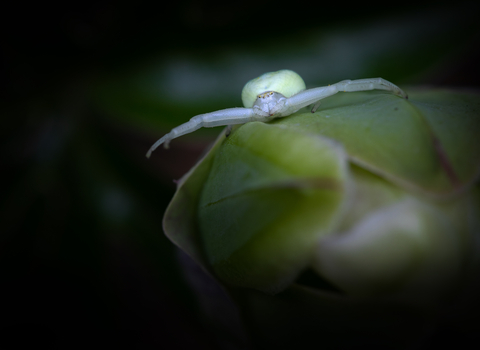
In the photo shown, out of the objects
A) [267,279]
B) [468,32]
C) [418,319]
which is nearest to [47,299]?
[267,279]

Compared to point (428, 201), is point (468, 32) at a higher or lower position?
higher

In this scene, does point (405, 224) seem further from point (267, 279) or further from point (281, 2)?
point (281, 2)

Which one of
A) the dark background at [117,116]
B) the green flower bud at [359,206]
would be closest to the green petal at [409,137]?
the green flower bud at [359,206]

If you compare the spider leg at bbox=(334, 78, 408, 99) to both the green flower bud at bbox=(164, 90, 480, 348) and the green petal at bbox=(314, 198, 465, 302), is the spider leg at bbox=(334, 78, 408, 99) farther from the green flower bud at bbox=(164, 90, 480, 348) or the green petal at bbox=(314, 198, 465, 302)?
the green petal at bbox=(314, 198, 465, 302)

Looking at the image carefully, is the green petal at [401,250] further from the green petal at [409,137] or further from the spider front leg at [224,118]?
the spider front leg at [224,118]

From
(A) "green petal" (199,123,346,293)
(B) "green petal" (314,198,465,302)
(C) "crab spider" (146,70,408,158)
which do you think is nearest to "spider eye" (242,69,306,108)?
(C) "crab spider" (146,70,408,158)

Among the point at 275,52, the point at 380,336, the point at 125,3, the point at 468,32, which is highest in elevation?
→ the point at 125,3

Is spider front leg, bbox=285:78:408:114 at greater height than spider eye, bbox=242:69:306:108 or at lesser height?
lesser
